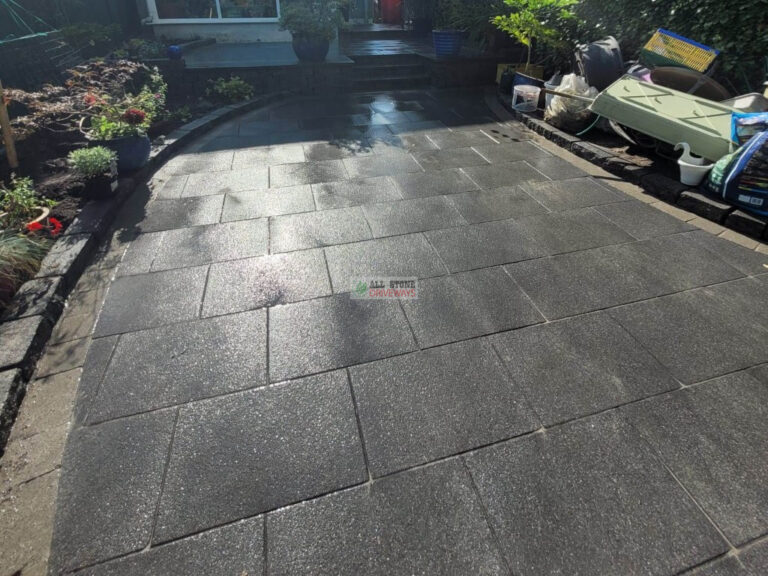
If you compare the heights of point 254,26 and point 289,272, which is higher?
point 254,26

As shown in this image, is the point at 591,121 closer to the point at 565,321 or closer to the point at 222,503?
the point at 565,321

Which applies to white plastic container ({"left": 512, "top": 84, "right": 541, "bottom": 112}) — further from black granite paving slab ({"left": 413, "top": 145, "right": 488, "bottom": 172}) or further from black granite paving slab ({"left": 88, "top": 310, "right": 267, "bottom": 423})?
black granite paving slab ({"left": 88, "top": 310, "right": 267, "bottom": 423})

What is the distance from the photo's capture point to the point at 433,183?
5.21 m

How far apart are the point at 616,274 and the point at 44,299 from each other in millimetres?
4768

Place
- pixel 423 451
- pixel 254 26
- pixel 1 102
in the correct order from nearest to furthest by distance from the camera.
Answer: pixel 423 451, pixel 1 102, pixel 254 26

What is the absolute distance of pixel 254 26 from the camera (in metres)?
12.3

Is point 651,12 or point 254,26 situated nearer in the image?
point 651,12

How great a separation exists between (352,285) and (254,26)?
12542 millimetres

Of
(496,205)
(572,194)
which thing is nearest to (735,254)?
(572,194)

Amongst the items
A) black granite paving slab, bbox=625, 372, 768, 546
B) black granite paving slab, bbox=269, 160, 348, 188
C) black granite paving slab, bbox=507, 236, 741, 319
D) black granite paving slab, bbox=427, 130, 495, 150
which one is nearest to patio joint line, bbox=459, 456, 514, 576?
black granite paving slab, bbox=625, 372, 768, 546

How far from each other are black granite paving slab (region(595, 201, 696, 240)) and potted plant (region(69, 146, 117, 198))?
564 cm

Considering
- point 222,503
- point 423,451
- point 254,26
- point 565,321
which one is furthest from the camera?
point 254,26

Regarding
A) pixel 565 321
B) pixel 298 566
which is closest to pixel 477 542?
pixel 298 566

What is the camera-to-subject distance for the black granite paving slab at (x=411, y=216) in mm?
4234
